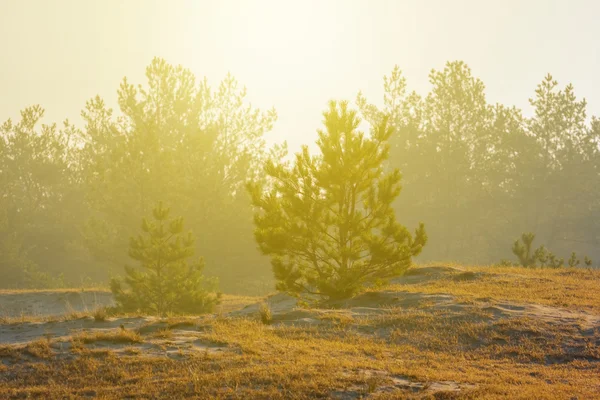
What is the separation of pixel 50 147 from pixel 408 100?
99.1ft

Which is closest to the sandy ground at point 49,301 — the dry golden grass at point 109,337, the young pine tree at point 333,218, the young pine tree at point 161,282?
the young pine tree at point 161,282

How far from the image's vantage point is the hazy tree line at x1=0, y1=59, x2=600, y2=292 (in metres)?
38.7

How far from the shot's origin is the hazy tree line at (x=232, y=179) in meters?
38.7

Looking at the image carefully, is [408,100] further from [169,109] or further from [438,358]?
[438,358]

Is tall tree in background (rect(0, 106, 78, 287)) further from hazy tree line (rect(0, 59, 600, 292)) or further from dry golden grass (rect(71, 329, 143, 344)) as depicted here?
dry golden grass (rect(71, 329, 143, 344))

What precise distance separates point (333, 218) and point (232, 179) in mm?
23993

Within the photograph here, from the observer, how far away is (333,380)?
8.71m

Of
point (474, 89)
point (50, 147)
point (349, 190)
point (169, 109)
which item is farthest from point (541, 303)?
point (50, 147)

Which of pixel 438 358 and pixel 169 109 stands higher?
pixel 169 109

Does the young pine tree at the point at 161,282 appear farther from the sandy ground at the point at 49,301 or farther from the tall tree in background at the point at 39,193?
the tall tree in background at the point at 39,193

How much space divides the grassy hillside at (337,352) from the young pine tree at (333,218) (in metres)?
1.05

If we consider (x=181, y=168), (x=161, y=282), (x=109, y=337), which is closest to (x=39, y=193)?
(x=181, y=168)

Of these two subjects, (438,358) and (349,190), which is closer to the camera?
(438,358)

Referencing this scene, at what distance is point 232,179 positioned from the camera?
40531mm
